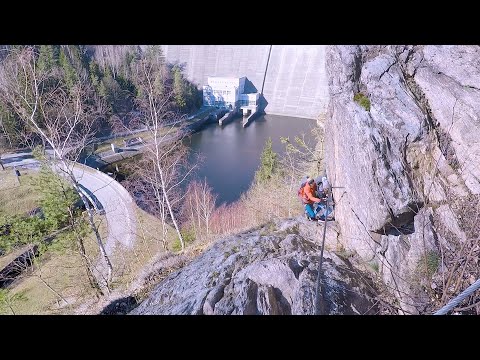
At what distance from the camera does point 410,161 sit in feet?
15.0

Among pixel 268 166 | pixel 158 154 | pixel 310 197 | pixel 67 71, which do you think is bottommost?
pixel 268 166

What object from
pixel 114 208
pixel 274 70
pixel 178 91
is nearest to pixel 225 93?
pixel 178 91

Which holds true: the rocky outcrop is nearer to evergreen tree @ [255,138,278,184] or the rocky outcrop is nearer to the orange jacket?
the orange jacket

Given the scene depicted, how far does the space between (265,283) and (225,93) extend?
34.5 m

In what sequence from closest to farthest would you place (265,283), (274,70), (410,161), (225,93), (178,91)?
1. (265,283)
2. (410,161)
3. (178,91)
4. (225,93)
5. (274,70)

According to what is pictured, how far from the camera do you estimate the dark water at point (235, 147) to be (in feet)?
59.7

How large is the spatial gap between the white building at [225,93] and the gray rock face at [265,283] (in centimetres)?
3195

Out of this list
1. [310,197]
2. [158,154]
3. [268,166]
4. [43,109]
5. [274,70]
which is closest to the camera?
[310,197]

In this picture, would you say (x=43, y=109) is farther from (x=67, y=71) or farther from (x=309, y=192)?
(x=67, y=71)

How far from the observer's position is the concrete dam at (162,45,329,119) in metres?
35.5

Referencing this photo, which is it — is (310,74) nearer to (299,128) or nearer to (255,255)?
(299,128)

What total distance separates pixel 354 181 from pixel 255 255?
217cm

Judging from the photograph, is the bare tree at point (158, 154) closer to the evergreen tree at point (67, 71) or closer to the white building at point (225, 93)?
the evergreen tree at point (67, 71)
